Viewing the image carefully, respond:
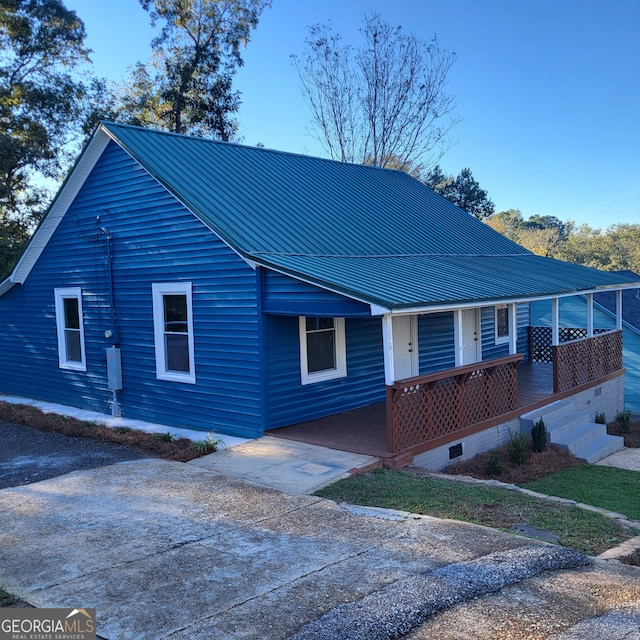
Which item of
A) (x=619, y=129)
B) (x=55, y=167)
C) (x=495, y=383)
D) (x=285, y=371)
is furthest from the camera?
(x=619, y=129)

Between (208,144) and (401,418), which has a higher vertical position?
(208,144)

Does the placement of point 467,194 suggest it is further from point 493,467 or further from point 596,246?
point 596,246

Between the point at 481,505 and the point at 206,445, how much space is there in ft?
13.9

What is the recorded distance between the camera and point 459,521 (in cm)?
632

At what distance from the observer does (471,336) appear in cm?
1527

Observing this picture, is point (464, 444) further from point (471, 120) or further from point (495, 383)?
point (471, 120)

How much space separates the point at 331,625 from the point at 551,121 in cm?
4790

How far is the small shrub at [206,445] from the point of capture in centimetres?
939

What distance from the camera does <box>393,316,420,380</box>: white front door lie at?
12.7 metres

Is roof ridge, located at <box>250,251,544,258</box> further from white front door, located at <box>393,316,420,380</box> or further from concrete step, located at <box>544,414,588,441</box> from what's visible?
concrete step, located at <box>544,414,588,441</box>

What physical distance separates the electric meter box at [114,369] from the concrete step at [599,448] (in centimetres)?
852

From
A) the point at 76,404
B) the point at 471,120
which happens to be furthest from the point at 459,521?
the point at 471,120

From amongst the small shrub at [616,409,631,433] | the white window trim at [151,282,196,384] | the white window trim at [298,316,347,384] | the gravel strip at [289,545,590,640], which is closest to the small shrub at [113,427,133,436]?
the white window trim at [151,282,196,384]

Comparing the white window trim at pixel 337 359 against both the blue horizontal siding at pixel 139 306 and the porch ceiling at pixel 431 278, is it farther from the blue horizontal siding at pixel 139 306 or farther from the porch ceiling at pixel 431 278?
the porch ceiling at pixel 431 278
